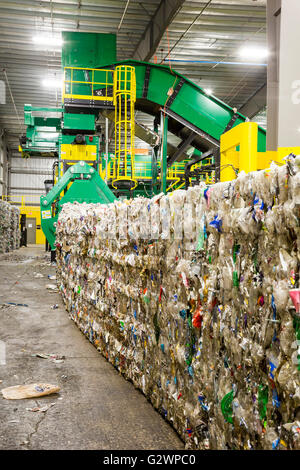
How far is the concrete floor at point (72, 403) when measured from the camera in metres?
2.18

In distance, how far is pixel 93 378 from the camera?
10.2 feet

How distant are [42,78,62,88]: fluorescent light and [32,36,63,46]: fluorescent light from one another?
3.18 meters

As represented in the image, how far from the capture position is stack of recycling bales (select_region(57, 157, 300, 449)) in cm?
133

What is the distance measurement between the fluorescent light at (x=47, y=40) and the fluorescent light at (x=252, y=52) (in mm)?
6350

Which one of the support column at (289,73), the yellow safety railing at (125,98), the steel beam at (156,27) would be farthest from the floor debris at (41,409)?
the steel beam at (156,27)

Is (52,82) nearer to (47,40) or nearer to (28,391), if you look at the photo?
(47,40)

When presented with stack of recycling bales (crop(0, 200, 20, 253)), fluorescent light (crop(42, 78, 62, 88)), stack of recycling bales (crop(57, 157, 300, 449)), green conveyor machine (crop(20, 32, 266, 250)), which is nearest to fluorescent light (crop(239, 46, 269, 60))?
green conveyor machine (crop(20, 32, 266, 250))

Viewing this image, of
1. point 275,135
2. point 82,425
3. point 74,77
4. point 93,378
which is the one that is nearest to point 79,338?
point 93,378

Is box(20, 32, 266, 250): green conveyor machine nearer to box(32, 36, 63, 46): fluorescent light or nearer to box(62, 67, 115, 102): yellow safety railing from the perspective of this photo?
box(62, 67, 115, 102): yellow safety railing

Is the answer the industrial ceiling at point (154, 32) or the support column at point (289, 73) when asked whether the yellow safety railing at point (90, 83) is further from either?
the support column at point (289, 73)

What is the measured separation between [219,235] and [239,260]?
0.64 feet

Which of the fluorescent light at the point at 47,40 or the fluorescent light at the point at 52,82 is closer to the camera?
the fluorescent light at the point at 47,40

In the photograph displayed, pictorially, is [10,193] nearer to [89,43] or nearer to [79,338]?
[89,43]

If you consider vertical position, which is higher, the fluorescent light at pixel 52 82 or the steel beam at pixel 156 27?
the fluorescent light at pixel 52 82
